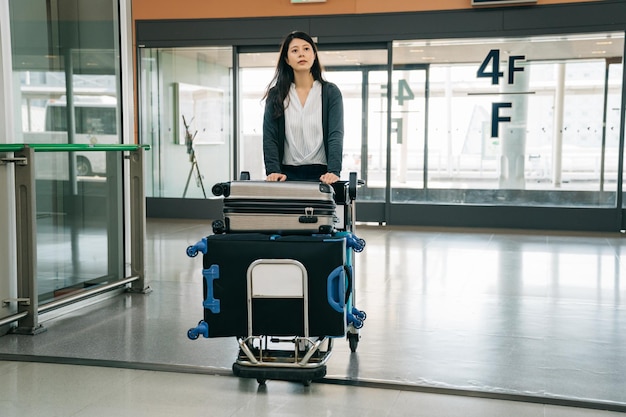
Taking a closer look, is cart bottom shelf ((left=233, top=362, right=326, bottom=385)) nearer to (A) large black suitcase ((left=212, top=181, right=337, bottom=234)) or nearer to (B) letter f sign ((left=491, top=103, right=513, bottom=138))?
(A) large black suitcase ((left=212, top=181, right=337, bottom=234))

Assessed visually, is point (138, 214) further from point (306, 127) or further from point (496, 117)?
point (496, 117)

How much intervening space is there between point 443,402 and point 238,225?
3.77 feet

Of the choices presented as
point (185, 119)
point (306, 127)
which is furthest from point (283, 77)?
point (185, 119)

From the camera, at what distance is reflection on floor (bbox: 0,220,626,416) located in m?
3.15

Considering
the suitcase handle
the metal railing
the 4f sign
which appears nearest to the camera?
the suitcase handle

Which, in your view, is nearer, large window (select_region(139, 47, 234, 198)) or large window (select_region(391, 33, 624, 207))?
large window (select_region(391, 33, 624, 207))

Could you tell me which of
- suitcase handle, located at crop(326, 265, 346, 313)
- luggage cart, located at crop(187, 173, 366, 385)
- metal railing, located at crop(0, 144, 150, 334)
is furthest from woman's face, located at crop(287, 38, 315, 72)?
metal railing, located at crop(0, 144, 150, 334)

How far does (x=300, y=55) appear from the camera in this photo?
11.6 feet

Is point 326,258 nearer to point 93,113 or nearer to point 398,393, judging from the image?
point 398,393

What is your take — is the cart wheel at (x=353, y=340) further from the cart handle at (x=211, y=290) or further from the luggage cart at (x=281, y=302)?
the cart handle at (x=211, y=290)

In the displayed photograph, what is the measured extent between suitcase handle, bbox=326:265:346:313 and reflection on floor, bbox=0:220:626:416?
0.41 meters

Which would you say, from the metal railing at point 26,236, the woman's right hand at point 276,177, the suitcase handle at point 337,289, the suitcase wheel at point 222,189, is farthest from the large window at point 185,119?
the suitcase handle at point 337,289

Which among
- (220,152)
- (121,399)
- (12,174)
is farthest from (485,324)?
(220,152)

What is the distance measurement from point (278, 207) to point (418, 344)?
1.33 metres
